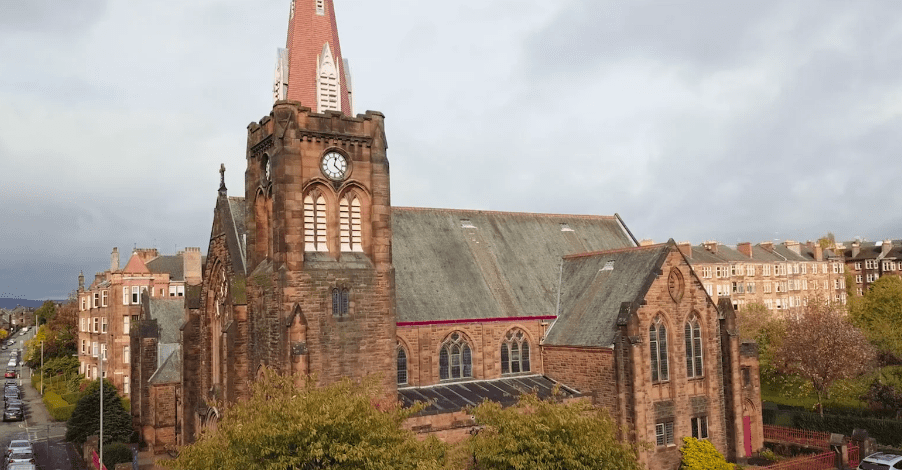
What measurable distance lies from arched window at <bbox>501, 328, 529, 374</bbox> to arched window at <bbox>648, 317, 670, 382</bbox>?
6944mm

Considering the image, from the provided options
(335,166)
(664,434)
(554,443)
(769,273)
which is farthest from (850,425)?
(769,273)

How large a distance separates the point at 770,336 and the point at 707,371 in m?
28.6

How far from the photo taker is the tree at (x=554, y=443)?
21422mm

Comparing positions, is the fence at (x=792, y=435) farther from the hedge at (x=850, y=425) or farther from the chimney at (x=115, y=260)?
the chimney at (x=115, y=260)

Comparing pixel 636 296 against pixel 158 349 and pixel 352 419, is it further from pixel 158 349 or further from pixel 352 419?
pixel 158 349

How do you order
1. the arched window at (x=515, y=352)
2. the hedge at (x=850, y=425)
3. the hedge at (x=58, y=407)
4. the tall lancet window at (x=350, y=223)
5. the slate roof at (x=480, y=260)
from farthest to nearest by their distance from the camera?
the hedge at (x=58, y=407) → the hedge at (x=850, y=425) → the arched window at (x=515, y=352) → the slate roof at (x=480, y=260) → the tall lancet window at (x=350, y=223)

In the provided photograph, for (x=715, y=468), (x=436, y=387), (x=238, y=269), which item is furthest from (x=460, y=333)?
(x=715, y=468)

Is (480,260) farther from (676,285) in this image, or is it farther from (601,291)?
(676,285)

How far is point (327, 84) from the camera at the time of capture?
100 ft

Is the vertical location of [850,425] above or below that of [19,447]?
below

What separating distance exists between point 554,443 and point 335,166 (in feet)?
49.7

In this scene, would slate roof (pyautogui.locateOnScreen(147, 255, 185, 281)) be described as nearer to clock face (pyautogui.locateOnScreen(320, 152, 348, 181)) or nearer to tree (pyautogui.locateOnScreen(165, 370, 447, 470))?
clock face (pyautogui.locateOnScreen(320, 152, 348, 181))

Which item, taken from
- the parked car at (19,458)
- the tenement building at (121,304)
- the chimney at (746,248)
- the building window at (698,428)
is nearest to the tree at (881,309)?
the chimney at (746,248)

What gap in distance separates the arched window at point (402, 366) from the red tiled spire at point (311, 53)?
38.6 ft
